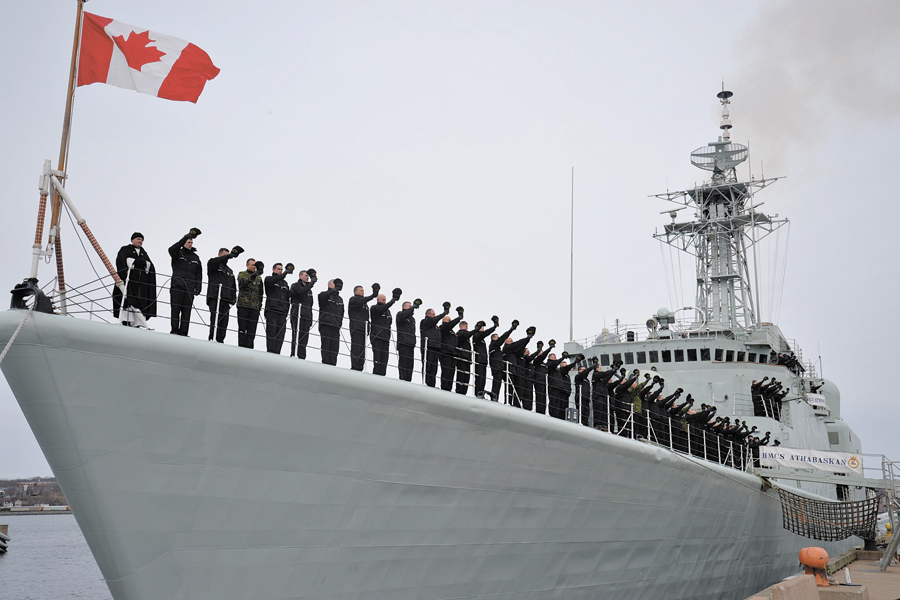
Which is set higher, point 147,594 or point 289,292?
point 289,292

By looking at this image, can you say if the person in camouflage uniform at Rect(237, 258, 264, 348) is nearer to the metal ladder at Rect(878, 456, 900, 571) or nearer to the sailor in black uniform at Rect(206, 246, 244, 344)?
the sailor in black uniform at Rect(206, 246, 244, 344)

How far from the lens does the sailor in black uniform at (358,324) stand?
7.77m

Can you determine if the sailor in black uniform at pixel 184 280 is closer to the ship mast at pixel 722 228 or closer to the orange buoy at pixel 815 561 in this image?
the orange buoy at pixel 815 561

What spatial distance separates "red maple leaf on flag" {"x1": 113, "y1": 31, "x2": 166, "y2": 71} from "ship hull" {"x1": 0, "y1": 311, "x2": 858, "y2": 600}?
99.6 inches

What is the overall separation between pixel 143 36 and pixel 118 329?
280cm

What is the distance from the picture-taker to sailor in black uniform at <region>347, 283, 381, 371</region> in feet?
25.5

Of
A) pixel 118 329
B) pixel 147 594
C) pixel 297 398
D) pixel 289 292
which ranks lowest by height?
pixel 147 594

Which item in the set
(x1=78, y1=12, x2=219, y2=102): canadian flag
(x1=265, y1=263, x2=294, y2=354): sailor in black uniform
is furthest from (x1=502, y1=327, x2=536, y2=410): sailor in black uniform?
(x1=78, y1=12, x2=219, y2=102): canadian flag

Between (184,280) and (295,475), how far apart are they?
2.02 meters

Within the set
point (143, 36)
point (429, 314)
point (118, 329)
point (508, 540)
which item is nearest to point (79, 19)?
point (143, 36)

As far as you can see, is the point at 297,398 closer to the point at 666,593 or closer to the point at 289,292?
the point at 289,292

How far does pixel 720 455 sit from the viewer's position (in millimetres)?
13578

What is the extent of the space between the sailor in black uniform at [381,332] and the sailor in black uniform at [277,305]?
1.03m

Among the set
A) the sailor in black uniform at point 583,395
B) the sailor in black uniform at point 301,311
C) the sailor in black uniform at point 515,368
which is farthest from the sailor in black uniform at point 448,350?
the sailor in black uniform at point 583,395
